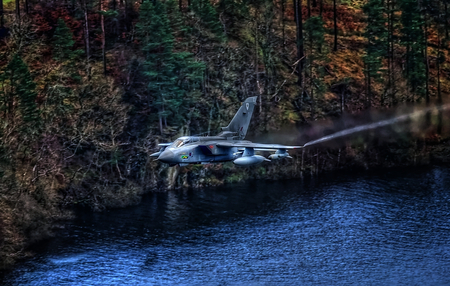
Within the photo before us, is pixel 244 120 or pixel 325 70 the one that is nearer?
pixel 244 120

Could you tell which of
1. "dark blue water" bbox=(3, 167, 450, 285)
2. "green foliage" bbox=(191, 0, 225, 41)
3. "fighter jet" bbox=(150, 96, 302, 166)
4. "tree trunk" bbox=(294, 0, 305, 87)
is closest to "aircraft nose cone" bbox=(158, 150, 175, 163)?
"fighter jet" bbox=(150, 96, 302, 166)

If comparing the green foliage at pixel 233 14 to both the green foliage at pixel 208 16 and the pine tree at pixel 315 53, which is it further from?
the pine tree at pixel 315 53

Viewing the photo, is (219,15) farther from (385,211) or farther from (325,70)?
(385,211)

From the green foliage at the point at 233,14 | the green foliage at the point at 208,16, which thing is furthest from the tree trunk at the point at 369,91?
the green foliage at the point at 208,16

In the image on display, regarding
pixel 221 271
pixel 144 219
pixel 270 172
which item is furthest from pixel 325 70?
pixel 221 271

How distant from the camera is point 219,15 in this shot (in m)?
106

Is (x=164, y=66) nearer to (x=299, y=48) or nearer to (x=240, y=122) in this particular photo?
(x=299, y=48)

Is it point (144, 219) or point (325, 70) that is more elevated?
point (325, 70)

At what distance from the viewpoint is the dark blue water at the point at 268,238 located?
67.6 m

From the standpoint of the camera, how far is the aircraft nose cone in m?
56.2

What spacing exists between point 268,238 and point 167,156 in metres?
24.6

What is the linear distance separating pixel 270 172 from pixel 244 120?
33.7 metres

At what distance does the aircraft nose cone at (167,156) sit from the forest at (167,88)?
23.2 metres

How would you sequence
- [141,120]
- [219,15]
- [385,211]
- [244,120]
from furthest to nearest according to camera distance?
[219,15], [141,120], [385,211], [244,120]
